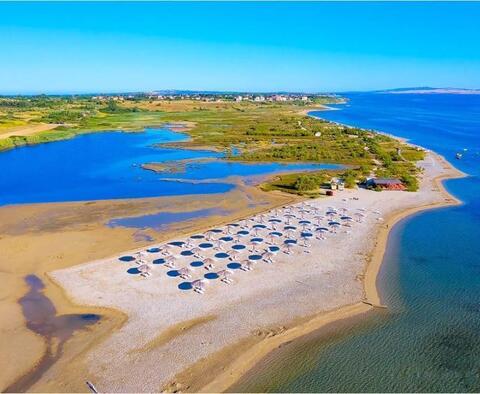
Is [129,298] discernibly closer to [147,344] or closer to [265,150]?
[147,344]

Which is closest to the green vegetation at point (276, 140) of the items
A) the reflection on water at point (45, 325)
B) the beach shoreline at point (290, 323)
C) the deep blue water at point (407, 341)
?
the beach shoreline at point (290, 323)

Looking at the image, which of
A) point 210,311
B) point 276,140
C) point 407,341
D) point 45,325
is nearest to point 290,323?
point 210,311

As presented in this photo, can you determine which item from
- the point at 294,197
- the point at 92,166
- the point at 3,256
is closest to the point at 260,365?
the point at 3,256

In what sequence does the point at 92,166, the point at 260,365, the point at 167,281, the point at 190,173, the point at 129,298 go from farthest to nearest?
the point at 92,166
the point at 190,173
the point at 167,281
the point at 129,298
the point at 260,365

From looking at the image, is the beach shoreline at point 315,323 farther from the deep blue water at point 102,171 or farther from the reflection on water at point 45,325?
the deep blue water at point 102,171

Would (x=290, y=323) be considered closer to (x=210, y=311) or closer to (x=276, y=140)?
(x=210, y=311)

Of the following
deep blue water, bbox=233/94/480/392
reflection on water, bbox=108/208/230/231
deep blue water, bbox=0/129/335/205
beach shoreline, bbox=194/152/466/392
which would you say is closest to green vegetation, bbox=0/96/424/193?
deep blue water, bbox=0/129/335/205

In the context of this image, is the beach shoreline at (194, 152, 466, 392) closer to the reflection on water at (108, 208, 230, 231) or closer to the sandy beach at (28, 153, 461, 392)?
the sandy beach at (28, 153, 461, 392)
